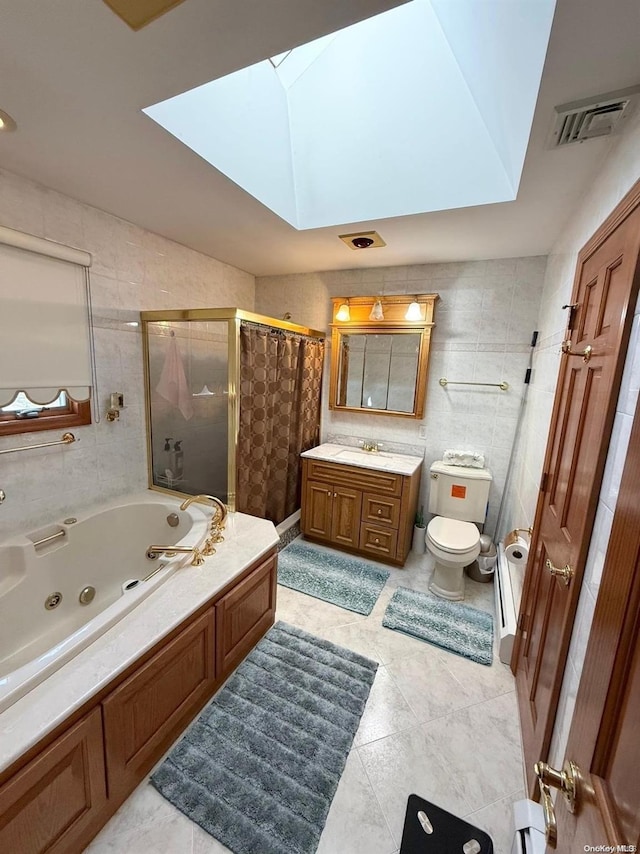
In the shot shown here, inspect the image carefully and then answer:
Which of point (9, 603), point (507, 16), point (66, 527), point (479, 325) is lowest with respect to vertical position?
point (9, 603)

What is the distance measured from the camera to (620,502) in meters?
0.61

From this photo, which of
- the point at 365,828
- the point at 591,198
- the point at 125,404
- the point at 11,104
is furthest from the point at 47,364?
the point at 591,198

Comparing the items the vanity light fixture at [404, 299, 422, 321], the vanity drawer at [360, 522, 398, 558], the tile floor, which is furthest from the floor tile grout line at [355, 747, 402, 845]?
the vanity light fixture at [404, 299, 422, 321]

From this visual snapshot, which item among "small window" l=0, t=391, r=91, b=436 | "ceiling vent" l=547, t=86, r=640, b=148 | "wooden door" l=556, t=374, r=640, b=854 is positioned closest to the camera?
"wooden door" l=556, t=374, r=640, b=854

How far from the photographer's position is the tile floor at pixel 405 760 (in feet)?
3.74

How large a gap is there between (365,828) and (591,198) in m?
2.61

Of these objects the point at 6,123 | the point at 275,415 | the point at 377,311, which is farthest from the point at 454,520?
the point at 6,123

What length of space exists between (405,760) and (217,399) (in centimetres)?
207

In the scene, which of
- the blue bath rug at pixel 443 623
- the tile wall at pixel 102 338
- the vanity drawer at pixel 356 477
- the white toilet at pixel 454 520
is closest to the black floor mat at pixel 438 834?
the blue bath rug at pixel 443 623

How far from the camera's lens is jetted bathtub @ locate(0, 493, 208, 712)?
1.57m

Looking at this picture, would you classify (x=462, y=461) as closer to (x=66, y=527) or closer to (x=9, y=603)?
(x=66, y=527)

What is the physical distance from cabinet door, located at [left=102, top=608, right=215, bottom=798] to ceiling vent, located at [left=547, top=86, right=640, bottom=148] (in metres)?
2.26

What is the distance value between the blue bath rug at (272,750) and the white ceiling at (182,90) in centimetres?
241

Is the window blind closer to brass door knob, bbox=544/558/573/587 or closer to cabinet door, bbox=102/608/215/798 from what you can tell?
cabinet door, bbox=102/608/215/798
